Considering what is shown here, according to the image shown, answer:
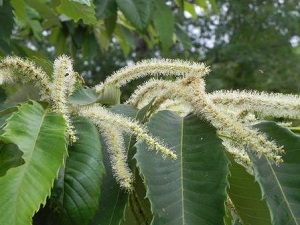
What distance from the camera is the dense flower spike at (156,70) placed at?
0.91m

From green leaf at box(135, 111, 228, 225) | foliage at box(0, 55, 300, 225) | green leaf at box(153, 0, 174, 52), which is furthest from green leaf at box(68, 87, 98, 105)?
green leaf at box(153, 0, 174, 52)

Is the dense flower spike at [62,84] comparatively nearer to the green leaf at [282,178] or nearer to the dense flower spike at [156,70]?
the dense flower spike at [156,70]

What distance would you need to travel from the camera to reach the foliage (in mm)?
750

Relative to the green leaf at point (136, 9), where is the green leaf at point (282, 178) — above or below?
below

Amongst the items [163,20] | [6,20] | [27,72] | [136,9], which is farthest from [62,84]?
[163,20]

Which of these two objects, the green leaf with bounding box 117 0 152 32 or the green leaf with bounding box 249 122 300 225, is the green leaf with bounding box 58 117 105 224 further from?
the green leaf with bounding box 117 0 152 32

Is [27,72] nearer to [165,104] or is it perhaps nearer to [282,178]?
[165,104]

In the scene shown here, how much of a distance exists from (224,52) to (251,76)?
1.61ft

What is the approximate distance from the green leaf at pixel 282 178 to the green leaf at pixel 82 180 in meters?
0.22

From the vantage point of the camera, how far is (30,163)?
721 mm

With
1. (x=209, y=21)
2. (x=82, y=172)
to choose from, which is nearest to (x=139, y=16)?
(x=82, y=172)

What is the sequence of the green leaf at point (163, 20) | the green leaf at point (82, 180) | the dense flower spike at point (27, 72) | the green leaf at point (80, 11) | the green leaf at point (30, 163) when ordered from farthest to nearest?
1. the green leaf at point (163, 20)
2. the green leaf at point (80, 11)
3. the dense flower spike at point (27, 72)
4. the green leaf at point (82, 180)
5. the green leaf at point (30, 163)

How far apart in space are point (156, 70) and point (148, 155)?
0.68 feet

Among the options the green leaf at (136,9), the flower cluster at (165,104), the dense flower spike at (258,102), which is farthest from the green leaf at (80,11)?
the green leaf at (136,9)
